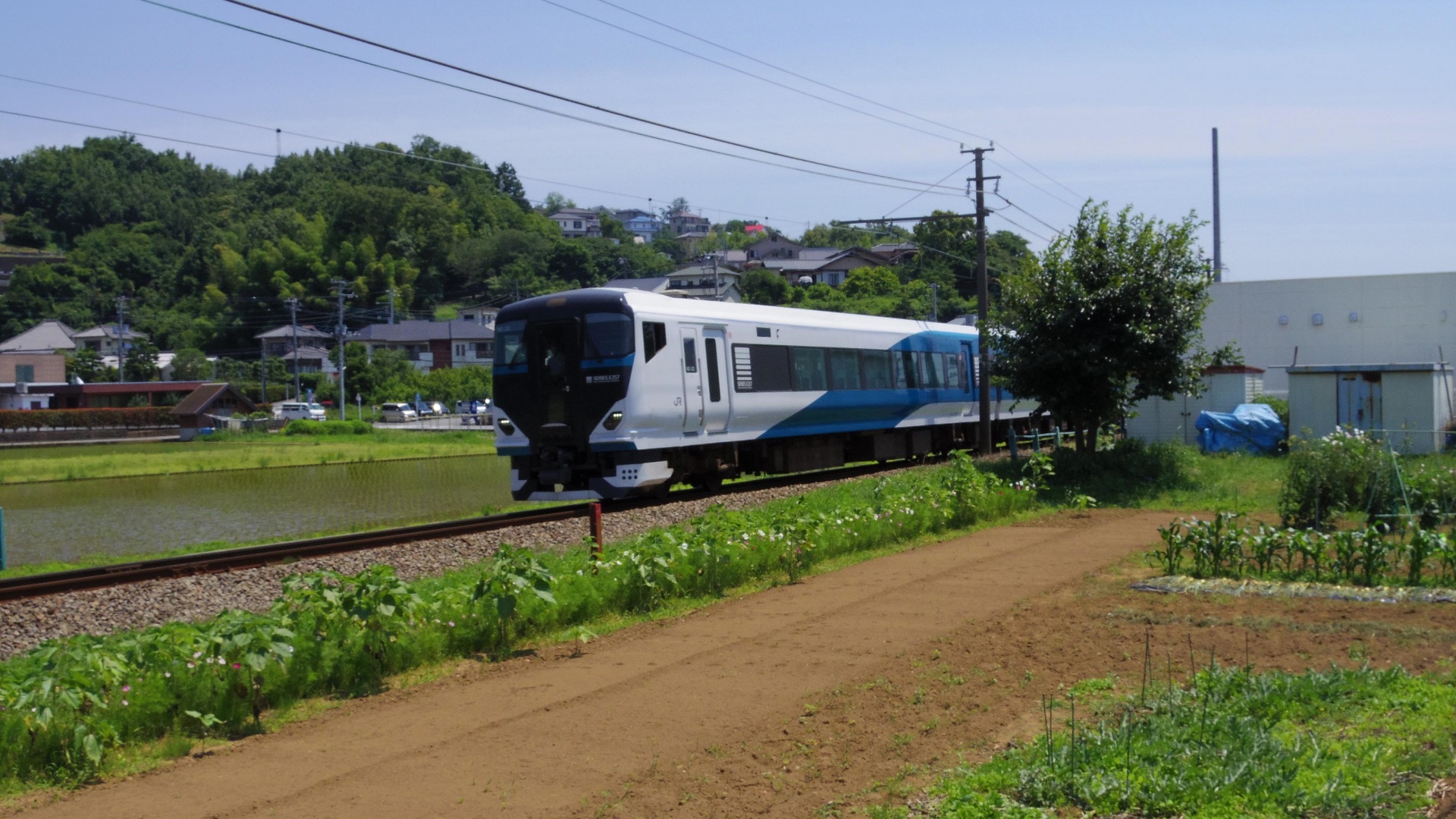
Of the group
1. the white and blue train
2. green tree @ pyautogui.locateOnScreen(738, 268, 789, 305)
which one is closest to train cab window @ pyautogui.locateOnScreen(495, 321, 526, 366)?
the white and blue train

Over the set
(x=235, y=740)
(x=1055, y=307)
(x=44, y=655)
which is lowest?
(x=235, y=740)

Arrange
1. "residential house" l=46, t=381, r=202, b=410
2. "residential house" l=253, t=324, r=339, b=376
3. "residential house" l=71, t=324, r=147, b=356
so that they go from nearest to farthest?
"residential house" l=46, t=381, r=202, b=410 → "residential house" l=253, t=324, r=339, b=376 → "residential house" l=71, t=324, r=147, b=356

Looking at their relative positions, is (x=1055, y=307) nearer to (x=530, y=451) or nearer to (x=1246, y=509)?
(x=1246, y=509)

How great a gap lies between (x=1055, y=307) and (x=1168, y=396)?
2634 millimetres

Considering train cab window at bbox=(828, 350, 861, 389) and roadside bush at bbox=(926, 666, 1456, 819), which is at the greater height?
train cab window at bbox=(828, 350, 861, 389)

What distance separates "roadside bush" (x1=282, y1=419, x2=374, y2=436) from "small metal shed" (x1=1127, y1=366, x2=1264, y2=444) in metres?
36.5

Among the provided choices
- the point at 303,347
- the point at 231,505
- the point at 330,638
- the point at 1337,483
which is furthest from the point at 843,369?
the point at 303,347

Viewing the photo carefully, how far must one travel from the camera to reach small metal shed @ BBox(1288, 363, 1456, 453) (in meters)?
22.9

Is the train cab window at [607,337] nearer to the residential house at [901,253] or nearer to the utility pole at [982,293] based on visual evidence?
the utility pole at [982,293]

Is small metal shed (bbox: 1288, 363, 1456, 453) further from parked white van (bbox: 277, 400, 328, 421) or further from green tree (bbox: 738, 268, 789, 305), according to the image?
green tree (bbox: 738, 268, 789, 305)

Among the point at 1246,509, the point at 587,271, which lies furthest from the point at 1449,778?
the point at 587,271

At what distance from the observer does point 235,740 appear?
6688 millimetres

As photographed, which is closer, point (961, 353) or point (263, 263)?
point (961, 353)

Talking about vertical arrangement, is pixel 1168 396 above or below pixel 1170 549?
above
